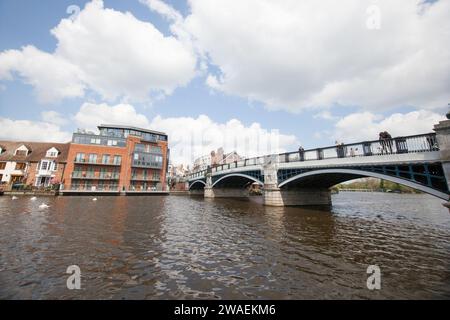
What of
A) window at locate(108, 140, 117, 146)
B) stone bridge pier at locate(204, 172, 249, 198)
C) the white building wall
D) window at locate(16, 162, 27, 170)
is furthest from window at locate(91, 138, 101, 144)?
stone bridge pier at locate(204, 172, 249, 198)

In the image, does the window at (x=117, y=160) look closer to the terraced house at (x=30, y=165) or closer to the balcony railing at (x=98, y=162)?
the balcony railing at (x=98, y=162)

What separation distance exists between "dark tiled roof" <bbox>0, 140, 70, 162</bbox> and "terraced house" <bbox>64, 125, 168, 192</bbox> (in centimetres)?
529

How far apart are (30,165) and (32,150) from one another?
6.72 meters

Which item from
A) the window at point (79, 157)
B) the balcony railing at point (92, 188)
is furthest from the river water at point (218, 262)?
the window at point (79, 157)

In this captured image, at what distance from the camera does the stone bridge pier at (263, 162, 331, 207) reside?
2622 centimetres

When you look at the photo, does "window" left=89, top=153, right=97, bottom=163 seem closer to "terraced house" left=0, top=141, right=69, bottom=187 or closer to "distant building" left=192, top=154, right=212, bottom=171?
"terraced house" left=0, top=141, right=69, bottom=187

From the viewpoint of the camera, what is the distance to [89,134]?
4744 centimetres

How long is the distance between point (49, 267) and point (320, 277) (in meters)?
9.01

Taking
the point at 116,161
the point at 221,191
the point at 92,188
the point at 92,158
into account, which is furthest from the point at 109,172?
the point at 221,191

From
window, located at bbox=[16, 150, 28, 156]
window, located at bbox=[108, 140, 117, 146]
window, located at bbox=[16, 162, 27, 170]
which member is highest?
window, located at bbox=[108, 140, 117, 146]

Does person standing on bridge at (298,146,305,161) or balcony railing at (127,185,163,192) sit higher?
person standing on bridge at (298,146,305,161)

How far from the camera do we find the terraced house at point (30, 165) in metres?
43.5

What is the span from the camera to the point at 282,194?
86.3ft
